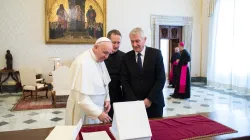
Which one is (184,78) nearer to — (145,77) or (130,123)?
(145,77)

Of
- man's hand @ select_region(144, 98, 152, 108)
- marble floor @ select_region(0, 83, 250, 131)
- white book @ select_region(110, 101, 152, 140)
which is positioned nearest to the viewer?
white book @ select_region(110, 101, 152, 140)

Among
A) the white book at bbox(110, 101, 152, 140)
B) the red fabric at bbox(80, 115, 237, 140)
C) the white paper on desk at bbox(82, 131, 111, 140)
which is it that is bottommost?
the red fabric at bbox(80, 115, 237, 140)

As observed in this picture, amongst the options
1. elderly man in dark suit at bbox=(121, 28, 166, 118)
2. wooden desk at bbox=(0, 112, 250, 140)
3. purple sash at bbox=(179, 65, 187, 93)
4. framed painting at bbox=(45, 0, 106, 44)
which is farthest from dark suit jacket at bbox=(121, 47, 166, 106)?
framed painting at bbox=(45, 0, 106, 44)

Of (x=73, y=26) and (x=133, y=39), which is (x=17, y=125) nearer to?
(x=133, y=39)

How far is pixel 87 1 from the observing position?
9.18 metres

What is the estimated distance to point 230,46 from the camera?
9.29m

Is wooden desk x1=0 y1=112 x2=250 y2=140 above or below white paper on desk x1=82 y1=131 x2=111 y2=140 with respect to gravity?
below

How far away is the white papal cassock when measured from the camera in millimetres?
2123

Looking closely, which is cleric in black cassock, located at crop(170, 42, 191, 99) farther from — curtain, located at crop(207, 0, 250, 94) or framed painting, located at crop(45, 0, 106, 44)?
framed painting, located at crop(45, 0, 106, 44)

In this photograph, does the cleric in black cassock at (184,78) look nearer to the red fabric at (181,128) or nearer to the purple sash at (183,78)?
the purple sash at (183,78)

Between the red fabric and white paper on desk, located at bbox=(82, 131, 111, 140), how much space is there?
45mm

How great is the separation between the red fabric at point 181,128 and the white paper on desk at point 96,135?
0.05 meters

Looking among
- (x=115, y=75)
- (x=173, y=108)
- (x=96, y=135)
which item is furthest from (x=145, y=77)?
(x=173, y=108)

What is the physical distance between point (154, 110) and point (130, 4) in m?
7.84
